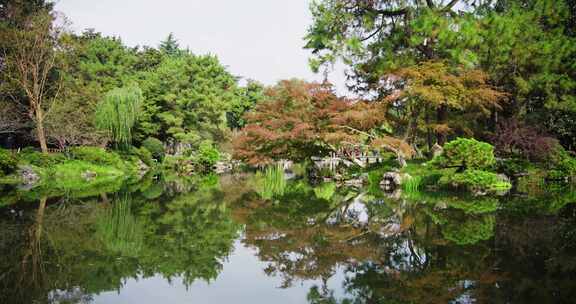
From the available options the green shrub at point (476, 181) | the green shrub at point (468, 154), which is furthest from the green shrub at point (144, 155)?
the green shrub at point (476, 181)

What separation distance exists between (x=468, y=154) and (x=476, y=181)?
91 centimetres

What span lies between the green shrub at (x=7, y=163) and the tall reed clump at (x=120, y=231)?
31.7ft

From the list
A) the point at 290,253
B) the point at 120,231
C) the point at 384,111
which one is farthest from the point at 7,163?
the point at 290,253

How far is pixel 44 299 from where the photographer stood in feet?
11.0

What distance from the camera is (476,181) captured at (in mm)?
11430

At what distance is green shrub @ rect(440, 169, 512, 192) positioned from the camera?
11.5 m

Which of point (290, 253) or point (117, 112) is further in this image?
point (117, 112)

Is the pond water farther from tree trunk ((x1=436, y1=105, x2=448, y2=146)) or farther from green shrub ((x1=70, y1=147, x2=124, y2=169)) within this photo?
green shrub ((x1=70, y1=147, x2=124, y2=169))

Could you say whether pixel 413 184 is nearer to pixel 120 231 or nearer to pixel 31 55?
pixel 120 231

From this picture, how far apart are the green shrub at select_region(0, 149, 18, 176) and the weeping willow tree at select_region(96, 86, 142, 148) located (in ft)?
19.6

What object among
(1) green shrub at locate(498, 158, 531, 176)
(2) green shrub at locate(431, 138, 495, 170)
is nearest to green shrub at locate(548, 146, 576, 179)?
(1) green shrub at locate(498, 158, 531, 176)

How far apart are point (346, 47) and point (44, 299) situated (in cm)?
1388

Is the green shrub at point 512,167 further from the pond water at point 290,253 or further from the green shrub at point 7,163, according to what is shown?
the green shrub at point 7,163

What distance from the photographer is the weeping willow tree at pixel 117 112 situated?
21.7 meters
